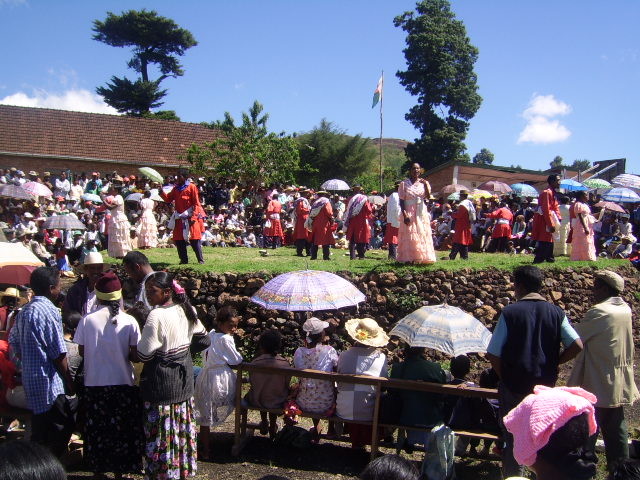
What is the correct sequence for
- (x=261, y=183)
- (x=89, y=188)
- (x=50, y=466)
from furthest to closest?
1. (x=261, y=183)
2. (x=89, y=188)
3. (x=50, y=466)

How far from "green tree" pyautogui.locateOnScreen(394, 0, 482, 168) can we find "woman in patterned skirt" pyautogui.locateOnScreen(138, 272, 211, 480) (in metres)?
33.2

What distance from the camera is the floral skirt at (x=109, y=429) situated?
468 centimetres

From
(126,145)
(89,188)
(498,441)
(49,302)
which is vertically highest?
(126,145)

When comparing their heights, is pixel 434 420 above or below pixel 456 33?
below

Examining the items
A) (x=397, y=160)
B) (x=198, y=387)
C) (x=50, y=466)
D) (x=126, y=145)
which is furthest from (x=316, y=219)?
(x=397, y=160)

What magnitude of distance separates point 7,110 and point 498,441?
2774 cm

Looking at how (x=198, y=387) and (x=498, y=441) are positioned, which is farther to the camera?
(x=198, y=387)

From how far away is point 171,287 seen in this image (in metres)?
4.73

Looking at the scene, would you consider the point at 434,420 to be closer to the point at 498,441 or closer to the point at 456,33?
the point at 498,441

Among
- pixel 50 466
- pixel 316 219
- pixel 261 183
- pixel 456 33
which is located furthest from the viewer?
pixel 456 33

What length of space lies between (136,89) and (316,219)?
2967 cm

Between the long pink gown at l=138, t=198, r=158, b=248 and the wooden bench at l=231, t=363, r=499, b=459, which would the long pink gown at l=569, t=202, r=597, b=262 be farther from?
the long pink gown at l=138, t=198, r=158, b=248

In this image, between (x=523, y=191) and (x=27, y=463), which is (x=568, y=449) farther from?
(x=523, y=191)

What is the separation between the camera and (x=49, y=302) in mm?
4727
